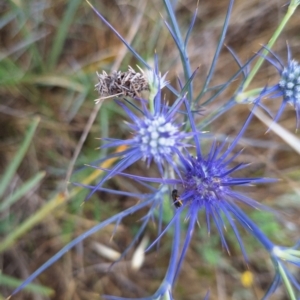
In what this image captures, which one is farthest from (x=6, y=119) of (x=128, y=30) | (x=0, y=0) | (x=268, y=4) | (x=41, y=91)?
(x=268, y=4)

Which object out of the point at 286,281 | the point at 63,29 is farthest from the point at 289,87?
the point at 63,29

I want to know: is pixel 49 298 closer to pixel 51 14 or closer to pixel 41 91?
pixel 41 91

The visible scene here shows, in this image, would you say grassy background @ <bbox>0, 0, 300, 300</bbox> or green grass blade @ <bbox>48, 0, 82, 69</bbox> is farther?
grassy background @ <bbox>0, 0, 300, 300</bbox>

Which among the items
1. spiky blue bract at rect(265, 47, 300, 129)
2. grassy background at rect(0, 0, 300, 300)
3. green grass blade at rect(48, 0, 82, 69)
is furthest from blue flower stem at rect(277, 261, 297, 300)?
green grass blade at rect(48, 0, 82, 69)

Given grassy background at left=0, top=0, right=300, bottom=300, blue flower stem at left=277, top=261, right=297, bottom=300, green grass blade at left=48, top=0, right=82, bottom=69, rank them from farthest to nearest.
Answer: grassy background at left=0, top=0, right=300, bottom=300, green grass blade at left=48, top=0, right=82, bottom=69, blue flower stem at left=277, top=261, right=297, bottom=300

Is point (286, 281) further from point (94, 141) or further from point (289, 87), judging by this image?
point (94, 141)

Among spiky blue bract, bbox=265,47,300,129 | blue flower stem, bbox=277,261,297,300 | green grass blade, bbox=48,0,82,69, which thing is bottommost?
blue flower stem, bbox=277,261,297,300

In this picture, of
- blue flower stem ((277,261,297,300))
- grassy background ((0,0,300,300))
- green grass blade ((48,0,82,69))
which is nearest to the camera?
blue flower stem ((277,261,297,300))

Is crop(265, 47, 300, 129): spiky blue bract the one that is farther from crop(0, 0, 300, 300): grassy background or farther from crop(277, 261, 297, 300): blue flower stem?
crop(0, 0, 300, 300): grassy background

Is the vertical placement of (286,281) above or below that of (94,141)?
below
